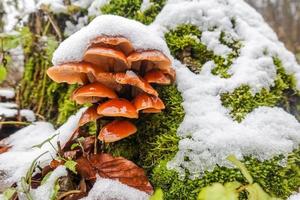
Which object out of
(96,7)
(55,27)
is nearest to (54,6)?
(55,27)

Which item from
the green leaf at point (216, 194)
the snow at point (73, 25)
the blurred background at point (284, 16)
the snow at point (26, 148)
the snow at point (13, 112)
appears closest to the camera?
the green leaf at point (216, 194)

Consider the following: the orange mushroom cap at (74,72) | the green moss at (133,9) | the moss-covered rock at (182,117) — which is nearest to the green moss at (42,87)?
the moss-covered rock at (182,117)

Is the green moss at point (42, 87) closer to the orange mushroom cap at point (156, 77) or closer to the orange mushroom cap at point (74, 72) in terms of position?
the orange mushroom cap at point (74, 72)

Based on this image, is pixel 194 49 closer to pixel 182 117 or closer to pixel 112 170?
pixel 182 117

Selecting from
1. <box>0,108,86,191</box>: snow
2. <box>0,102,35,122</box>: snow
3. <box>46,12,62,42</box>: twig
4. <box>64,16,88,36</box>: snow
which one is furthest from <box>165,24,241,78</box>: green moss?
<box>0,102,35,122</box>: snow

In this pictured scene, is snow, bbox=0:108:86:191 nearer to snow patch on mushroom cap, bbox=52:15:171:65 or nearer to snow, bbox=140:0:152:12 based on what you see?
snow patch on mushroom cap, bbox=52:15:171:65

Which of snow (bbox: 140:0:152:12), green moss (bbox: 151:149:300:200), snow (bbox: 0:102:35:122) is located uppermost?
snow (bbox: 140:0:152:12)
